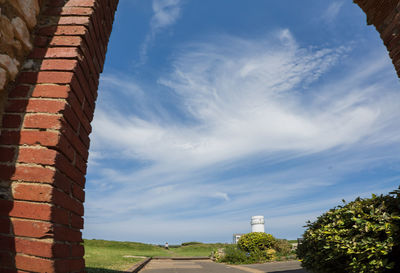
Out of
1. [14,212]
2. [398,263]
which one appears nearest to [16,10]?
[14,212]

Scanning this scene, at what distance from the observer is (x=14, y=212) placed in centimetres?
177

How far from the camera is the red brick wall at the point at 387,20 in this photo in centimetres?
392

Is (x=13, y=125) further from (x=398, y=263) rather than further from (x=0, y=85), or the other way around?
(x=398, y=263)

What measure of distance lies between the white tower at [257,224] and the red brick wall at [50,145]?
55.6ft

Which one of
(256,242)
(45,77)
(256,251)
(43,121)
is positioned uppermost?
(45,77)

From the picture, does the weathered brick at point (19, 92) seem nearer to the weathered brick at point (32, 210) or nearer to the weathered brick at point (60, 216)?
the weathered brick at point (32, 210)

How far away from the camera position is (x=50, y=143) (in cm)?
186

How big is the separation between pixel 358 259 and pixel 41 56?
541 centimetres

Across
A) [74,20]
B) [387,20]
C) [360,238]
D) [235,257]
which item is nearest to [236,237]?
[235,257]

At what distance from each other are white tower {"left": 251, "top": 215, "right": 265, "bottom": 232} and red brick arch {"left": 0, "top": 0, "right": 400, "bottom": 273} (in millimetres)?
16933

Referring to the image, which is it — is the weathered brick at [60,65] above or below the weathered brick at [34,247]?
above

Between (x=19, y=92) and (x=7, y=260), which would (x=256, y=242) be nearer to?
(x=7, y=260)

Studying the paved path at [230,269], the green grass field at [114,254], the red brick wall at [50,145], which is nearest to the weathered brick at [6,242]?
the red brick wall at [50,145]

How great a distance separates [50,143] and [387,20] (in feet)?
15.9
